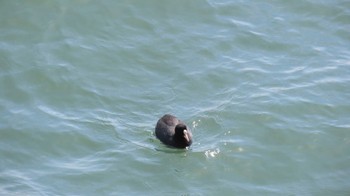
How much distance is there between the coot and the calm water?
19cm

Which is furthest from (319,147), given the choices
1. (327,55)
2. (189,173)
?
(327,55)

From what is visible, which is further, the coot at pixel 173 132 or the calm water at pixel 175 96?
the coot at pixel 173 132

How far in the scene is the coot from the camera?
13.5 meters

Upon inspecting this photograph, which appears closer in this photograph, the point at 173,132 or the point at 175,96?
the point at 173,132

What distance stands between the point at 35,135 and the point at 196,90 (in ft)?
12.5

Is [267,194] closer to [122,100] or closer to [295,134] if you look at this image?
[295,134]

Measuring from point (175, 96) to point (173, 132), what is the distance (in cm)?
149

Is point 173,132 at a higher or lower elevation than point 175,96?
lower

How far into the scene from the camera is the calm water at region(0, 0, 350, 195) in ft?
40.9

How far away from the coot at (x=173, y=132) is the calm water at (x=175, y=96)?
0.62ft

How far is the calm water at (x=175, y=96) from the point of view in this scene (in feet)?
40.9

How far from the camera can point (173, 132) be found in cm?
1373

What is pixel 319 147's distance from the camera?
1347 centimetres

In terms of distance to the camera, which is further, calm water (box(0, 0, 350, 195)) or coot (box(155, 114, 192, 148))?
coot (box(155, 114, 192, 148))
